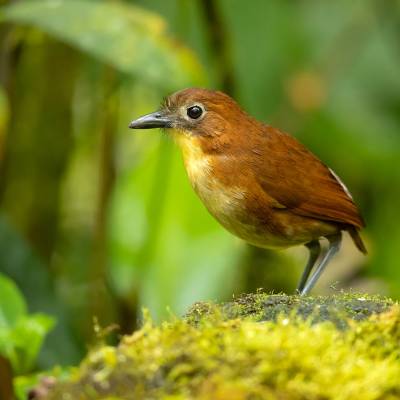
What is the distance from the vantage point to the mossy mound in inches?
84.8

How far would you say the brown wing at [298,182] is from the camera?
4379 millimetres

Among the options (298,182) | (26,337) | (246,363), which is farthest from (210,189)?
(246,363)

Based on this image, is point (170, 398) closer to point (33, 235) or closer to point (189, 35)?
point (33, 235)

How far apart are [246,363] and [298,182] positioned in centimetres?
233

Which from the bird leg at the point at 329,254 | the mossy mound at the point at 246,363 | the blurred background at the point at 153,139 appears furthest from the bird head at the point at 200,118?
the mossy mound at the point at 246,363

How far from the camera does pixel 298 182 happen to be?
446 centimetres

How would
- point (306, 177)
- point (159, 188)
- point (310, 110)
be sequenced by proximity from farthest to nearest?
point (310, 110) < point (159, 188) < point (306, 177)

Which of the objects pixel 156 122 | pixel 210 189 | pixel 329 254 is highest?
pixel 156 122

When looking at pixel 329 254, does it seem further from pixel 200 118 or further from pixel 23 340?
pixel 23 340

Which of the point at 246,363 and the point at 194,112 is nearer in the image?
the point at 246,363

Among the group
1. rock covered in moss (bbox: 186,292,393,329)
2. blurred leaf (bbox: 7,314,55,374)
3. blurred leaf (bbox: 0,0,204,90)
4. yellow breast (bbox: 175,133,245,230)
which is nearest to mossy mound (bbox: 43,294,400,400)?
rock covered in moss (bbox: 186,292,393,329)

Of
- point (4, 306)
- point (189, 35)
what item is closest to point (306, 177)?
point (4, 306)

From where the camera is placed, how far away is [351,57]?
7.61 m

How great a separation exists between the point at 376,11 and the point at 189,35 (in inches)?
59.1
